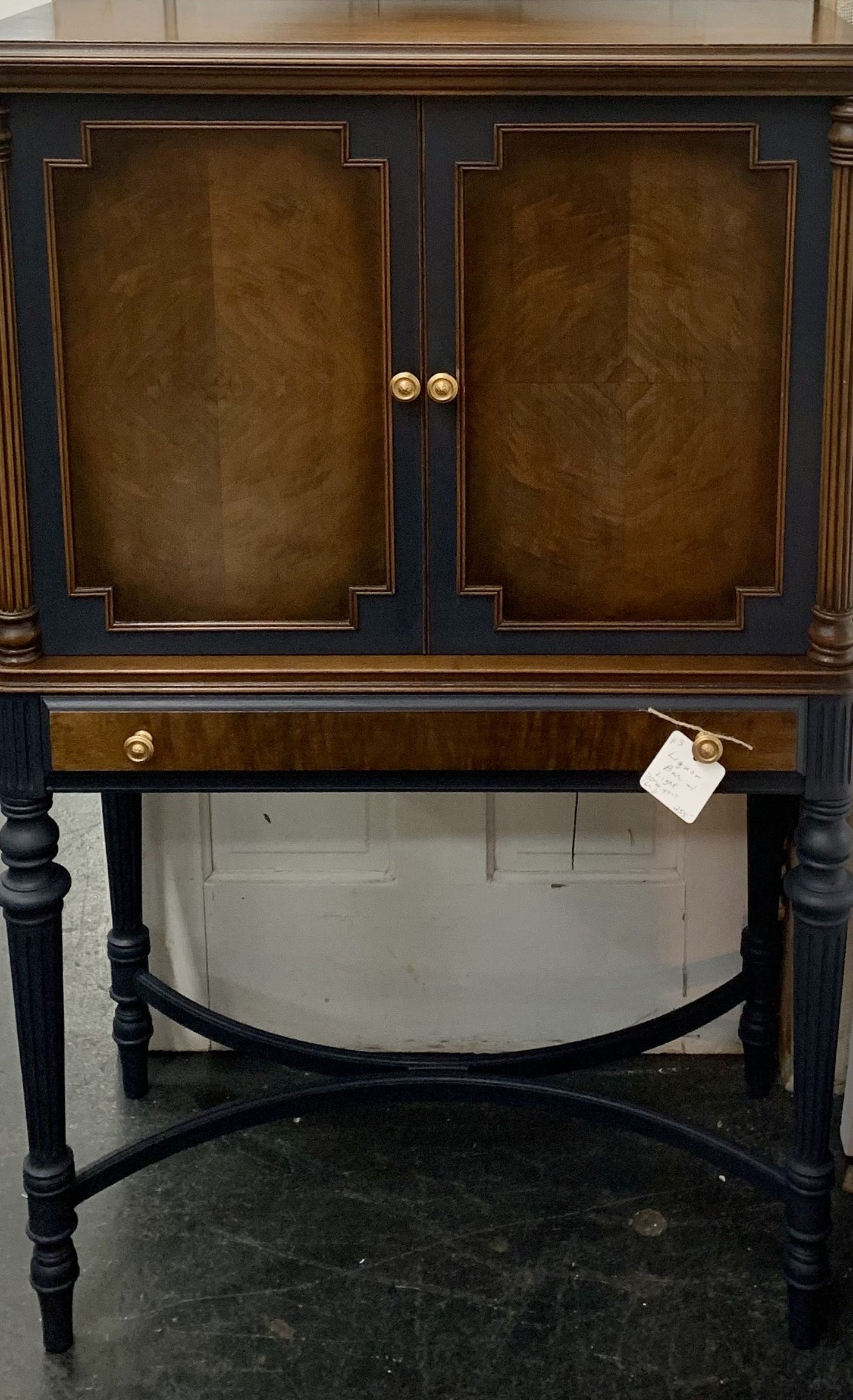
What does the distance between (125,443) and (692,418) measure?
626 mm

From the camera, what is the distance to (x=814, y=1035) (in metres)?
2.07

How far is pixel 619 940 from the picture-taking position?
108 inches

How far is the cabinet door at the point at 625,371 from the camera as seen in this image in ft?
5.92

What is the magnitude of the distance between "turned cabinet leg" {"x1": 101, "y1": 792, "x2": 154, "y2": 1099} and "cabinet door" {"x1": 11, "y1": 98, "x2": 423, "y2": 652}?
2.16 feet

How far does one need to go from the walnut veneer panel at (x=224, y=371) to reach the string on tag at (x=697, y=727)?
339mm

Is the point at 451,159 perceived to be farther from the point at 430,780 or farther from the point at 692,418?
the point at 430,780

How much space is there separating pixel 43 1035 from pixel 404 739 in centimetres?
59

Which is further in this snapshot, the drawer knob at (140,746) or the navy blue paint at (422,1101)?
the navy blue paint at (422,1101)

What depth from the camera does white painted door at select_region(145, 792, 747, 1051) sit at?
2.70 m

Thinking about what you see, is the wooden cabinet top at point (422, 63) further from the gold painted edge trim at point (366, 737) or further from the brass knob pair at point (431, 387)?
the gold painted edge trim at point (366, 737)

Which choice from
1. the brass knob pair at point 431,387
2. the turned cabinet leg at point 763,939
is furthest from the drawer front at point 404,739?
the turned cabinet leg at point 763,939

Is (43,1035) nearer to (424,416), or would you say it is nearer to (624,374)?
(424,416)

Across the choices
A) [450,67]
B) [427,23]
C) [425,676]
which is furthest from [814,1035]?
[427,23]

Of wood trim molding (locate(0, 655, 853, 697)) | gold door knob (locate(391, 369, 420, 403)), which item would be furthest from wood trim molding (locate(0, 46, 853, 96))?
wood trim molding (locate(0, 655, 853, 697))
